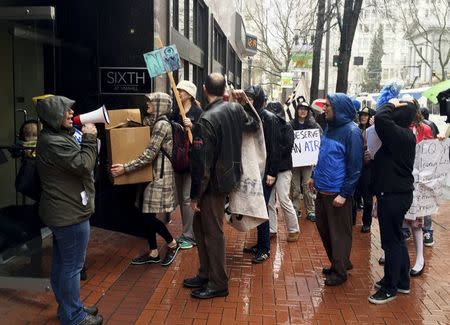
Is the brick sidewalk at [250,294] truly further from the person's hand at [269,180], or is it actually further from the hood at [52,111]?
the hood at [52,111]

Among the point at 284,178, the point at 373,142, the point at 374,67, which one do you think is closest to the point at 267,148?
the point at 284,178

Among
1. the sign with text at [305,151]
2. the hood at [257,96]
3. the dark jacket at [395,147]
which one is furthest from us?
the sign with text at [305,151]

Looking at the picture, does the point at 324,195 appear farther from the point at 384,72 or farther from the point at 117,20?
the point at 384,72

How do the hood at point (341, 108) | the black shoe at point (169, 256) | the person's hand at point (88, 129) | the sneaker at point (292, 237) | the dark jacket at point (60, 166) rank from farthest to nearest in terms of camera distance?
1. the sneaker at point (292, 237)
2. the black shoe at point (169, 256)
3. the hood at point (341, 108)
4. the person's hand at point (88, 129)
5. the dark jacket at point (60, 166)

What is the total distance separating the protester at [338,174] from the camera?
5.11 meters

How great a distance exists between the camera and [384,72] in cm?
10662

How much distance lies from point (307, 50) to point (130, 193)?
14298 millimetres

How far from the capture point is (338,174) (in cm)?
518

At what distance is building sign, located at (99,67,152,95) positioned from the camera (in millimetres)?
6641

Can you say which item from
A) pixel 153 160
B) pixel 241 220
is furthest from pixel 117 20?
pixel 241 220

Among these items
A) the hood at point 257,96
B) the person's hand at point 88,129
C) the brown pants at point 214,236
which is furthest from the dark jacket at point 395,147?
the person's hand at point 88,129

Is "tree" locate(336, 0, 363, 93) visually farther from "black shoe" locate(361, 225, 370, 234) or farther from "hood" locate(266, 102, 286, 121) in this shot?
"hood" locate(266, 102, 286, 121)

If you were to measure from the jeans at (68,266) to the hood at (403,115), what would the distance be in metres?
2.77

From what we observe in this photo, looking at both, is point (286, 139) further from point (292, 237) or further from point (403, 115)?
point (403, 115)
